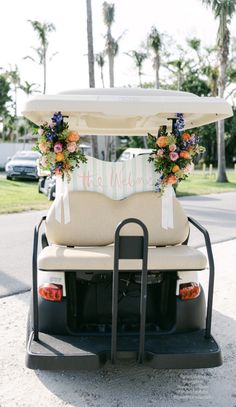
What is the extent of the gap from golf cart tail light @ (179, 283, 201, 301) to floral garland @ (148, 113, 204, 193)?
96cm

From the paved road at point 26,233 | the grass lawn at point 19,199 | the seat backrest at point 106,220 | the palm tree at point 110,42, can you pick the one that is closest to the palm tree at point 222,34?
the palm tree at point 110,42

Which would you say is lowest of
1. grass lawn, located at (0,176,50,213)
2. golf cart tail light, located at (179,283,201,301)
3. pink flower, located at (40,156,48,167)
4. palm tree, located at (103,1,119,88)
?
grass lawn, located at (0,176,50,213)

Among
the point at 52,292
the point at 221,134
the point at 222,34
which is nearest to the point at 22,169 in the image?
the point at 221,134

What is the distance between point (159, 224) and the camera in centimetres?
402

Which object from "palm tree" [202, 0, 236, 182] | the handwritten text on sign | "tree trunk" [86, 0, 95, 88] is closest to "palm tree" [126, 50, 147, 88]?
"palm tree" [202, 0, 236, 182]

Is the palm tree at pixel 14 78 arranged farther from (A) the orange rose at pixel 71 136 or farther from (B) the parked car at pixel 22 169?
(A) the orange rose at pixel 71 136

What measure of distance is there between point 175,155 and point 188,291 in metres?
1.23

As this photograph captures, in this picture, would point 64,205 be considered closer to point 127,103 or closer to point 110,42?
point 127,103

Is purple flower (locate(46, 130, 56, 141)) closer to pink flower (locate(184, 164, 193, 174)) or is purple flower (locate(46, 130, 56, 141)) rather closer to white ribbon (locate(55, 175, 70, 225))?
white ribbon (locate(55, 175, 70, 225))

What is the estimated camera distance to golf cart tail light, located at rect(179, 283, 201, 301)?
3.53m

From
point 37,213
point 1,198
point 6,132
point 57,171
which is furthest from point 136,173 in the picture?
point 6,132

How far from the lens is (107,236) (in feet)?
12.9

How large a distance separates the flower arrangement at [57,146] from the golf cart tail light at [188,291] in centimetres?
138

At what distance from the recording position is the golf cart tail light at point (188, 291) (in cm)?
353
